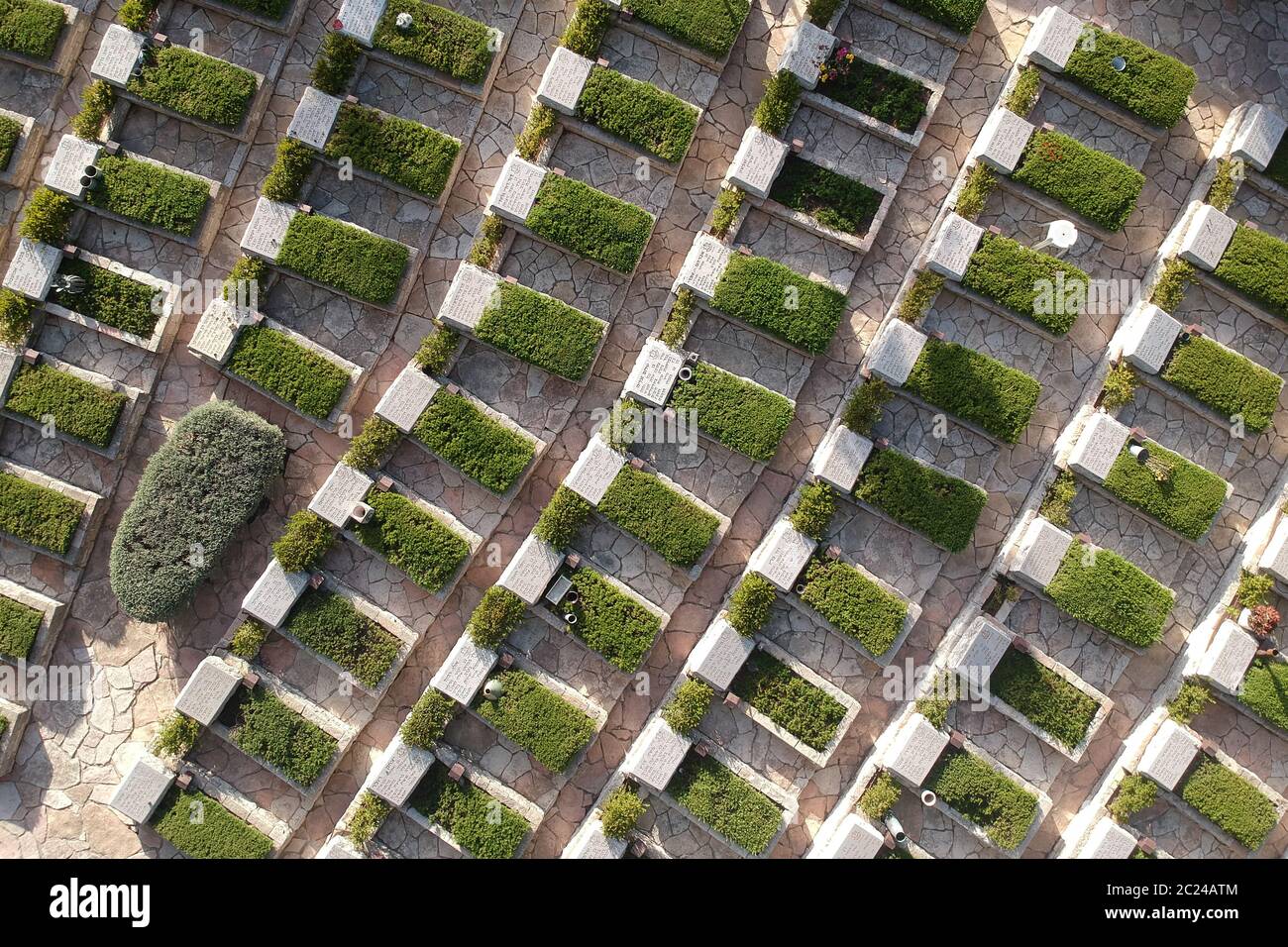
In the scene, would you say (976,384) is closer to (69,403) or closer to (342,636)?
(342,636)

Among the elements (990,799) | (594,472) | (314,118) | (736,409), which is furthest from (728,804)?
(314,118)

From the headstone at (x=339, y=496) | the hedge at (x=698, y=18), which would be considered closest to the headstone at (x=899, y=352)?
the hedge at (x=698, y=18)

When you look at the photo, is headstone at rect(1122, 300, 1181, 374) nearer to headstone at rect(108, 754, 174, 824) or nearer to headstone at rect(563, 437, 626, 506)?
headstone at rect(563, 437, 626, 506)

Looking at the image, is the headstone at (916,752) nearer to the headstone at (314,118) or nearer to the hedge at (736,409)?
the hedge at (736,409)

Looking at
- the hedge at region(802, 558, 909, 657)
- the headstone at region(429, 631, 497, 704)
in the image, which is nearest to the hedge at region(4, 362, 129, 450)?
the headstone at region(429, 631, 497, 704)

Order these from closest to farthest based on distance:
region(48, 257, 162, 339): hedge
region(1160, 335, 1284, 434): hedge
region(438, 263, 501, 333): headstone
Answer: region(438, 263, 501, 333): headstone → region(48, 257, 162, 339): hedge → region(1160, 335, 1284, 434): hedge
